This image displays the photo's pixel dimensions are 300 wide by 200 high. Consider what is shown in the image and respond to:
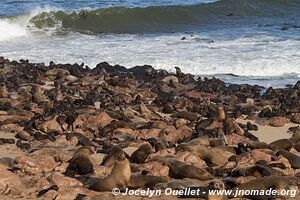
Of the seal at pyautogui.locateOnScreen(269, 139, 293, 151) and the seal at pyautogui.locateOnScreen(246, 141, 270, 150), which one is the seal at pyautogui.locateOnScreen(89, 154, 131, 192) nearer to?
the seal at pyautogui.locateOnScreen(246, 141, 270, 150)

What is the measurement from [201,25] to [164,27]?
1.79 m

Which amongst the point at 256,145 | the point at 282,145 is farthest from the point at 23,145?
the point at 282,145

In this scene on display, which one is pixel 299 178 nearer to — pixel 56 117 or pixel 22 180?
pixel 22 180

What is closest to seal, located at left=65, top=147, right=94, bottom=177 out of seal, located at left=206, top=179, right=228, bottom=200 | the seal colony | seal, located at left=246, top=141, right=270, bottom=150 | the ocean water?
the seal colony

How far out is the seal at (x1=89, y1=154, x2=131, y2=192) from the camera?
679 cm

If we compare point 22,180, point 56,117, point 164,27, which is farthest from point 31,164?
point 164,27

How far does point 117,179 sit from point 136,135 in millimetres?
2532

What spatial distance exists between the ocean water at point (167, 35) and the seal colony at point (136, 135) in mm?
3016

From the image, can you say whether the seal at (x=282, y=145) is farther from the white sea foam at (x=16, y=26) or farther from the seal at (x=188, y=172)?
the white sea foam at (x=16, y=26)

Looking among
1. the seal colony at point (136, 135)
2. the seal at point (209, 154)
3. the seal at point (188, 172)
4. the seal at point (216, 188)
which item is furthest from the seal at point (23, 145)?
the seal at point (216, 188)

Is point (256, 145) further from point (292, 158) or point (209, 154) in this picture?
point (209, 154)

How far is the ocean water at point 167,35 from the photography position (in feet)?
57.2

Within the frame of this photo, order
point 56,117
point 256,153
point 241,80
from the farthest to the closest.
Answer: point 241,80, point 56,117, point 256,153

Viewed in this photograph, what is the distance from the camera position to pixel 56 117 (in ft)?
32.6
